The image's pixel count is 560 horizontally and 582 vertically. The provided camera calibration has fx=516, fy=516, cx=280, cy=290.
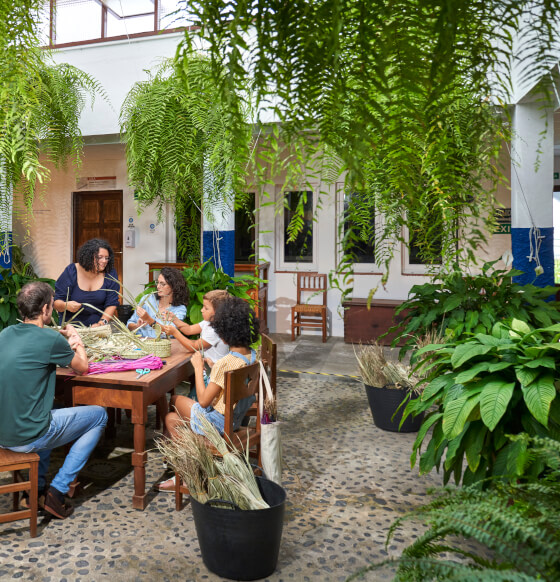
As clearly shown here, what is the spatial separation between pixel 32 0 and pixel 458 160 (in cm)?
79

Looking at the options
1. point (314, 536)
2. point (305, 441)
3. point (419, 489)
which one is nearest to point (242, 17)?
point (314, 536)

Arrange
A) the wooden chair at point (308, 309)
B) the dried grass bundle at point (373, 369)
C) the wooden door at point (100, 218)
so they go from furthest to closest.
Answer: the wooden door at point (100, 218) < the wooden chair at point (308, 309) < the dried grass bundle at point (373, 369)

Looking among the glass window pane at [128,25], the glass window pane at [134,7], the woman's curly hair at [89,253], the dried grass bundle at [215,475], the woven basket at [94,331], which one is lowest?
the dried grass bundle at [215,475]

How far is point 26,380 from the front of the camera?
7.64 ft

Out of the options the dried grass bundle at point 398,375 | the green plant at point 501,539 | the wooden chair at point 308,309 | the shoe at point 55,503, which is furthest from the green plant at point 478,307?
the wooden chair at point 308,309

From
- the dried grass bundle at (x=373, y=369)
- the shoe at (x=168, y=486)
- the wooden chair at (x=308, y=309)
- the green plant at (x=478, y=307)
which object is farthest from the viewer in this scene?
the wooden chair at (x=308, y=309)

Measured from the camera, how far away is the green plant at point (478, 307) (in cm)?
372

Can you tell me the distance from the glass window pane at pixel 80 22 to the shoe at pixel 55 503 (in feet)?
15.7

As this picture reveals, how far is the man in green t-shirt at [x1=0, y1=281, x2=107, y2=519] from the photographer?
2.31m

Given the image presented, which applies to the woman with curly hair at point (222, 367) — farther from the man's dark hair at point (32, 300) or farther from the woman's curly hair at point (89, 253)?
the woman's curly hair at point (89, 253)

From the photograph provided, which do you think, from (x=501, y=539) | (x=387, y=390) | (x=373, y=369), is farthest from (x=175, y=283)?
(x=501, y=539)

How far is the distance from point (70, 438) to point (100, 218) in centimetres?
631

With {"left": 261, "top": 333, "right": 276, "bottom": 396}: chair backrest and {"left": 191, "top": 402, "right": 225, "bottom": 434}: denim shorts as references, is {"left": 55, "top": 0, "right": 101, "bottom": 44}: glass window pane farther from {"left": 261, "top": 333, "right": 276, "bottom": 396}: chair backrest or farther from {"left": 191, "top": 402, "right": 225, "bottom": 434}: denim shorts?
{"left": 191, "top": 402, "right": 225, "bottom": 434}: denim shorts

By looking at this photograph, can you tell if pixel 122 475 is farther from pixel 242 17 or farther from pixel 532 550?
pixel 242 17
